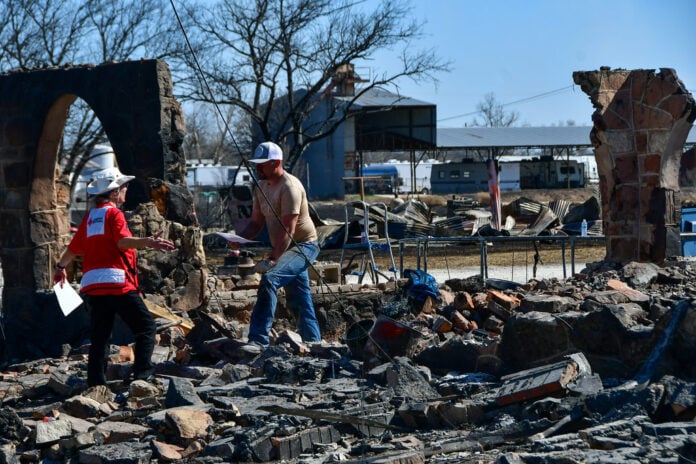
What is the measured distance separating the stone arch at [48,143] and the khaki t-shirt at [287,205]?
238 cm

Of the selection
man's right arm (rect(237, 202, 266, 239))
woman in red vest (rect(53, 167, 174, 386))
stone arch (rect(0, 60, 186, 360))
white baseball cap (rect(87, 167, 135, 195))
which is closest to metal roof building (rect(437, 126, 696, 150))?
stone arch (rect(0, 60, 186, 360))

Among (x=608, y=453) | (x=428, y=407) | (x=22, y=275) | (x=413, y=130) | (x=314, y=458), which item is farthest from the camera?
(x=413, y=130)

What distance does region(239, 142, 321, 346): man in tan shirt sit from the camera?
835cm

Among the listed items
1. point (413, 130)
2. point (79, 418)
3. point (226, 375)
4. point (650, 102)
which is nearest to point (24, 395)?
point (79, 418)

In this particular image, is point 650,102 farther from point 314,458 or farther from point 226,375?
point 314,458

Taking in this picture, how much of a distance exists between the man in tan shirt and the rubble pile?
31cm

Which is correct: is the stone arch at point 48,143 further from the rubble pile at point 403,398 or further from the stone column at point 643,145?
the stone column at point 643,145

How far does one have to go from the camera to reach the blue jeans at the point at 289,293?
8297 mm

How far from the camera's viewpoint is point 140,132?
35.1 ft

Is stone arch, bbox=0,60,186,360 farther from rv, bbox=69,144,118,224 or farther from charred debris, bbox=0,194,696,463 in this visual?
charred debris, bbox=0,194,696,463

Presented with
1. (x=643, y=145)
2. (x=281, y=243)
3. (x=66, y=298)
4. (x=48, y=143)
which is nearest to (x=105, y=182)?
(x=66, y=298)

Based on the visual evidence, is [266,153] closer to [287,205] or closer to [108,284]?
[287,205]

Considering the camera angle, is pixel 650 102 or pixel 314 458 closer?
pixel 314 458

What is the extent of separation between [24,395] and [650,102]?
818cm
